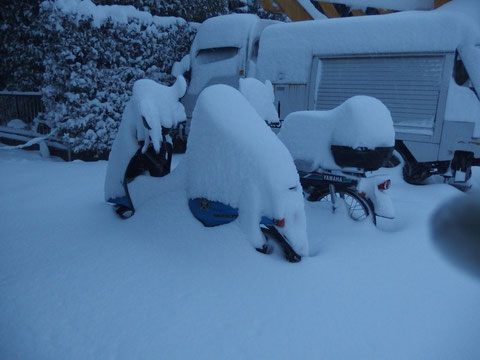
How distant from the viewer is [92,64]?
7.12 m

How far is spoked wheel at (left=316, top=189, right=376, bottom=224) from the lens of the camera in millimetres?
3787

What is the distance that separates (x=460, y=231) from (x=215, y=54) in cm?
613

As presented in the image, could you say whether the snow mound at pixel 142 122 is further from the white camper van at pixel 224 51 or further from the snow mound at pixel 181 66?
the snow mound at pixel 181 66

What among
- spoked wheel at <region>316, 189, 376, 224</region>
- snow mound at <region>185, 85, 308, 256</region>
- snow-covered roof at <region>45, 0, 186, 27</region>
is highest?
snow-covered roof at <region>45, 0, 186, 27</region>

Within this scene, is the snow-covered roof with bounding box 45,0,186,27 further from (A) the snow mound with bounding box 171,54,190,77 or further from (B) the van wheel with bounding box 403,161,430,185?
(B) the van wheel with bounding box 403,161,430,185

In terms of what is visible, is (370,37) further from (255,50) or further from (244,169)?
(244,169)

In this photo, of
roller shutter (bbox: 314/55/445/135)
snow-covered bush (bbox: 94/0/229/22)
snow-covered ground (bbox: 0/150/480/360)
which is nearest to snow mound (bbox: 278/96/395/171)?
snow-covered ground (bbox: 0/150/480/360)

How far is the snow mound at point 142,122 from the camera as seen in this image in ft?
11.1

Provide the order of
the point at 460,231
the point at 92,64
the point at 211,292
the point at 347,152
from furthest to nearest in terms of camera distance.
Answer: the point at 92,64, the point at 460,231, the point at 347,152, the point at 211,292

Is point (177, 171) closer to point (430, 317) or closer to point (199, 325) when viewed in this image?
point (199, 325)

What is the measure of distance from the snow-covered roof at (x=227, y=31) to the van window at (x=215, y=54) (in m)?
0.14

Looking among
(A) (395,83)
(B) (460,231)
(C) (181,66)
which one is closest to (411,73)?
(A) (395,83)

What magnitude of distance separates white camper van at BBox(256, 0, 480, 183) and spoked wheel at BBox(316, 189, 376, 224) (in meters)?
2.25

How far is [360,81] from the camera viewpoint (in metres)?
6.09
